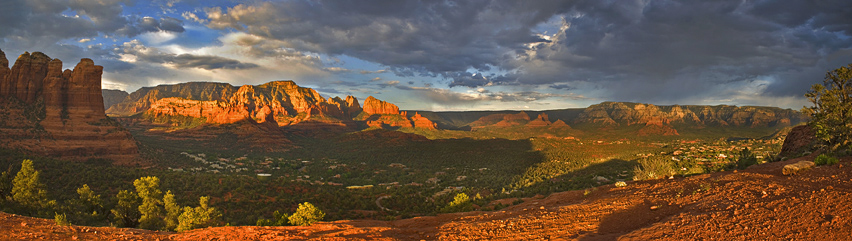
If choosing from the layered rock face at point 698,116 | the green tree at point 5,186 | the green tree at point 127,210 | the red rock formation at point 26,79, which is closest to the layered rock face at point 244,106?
the red rock formation at point 26,79

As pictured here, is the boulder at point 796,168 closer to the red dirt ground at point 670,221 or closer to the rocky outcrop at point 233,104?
the red dirt ground at point 670,221

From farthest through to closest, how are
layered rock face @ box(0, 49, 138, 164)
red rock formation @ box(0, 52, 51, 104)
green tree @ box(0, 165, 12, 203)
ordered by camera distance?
red rock formation @ box(0, 52, 51, 104), layered rock face @ box(0, 49, 138, 164), green tree @ box(0, 165, 12, 203)

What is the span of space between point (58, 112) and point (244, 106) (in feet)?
207

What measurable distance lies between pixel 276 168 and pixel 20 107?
3417 cm

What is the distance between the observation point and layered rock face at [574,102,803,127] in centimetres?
15438

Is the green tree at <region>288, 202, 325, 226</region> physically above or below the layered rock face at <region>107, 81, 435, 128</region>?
below

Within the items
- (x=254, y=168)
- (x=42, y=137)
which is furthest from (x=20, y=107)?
(x=254, y=168)

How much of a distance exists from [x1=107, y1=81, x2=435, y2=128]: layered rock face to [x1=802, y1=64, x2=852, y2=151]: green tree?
112m

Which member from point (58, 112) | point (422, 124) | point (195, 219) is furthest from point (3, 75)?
point (422, 124)

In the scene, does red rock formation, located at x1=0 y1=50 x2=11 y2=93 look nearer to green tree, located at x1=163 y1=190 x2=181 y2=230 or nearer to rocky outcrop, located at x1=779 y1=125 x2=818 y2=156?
green tree, located at x1=163 y1=190 x2=181 y2=230

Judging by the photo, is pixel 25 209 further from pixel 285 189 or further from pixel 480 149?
pixel 480 149

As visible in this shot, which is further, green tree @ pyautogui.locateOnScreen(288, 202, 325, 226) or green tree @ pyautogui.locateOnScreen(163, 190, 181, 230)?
green tree @ pyautogui.locateOnScreen(163, 190, 181, 230)

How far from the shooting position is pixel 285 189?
3962cm

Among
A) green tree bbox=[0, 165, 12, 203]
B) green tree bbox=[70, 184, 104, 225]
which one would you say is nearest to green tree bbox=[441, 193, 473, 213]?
green tree bbox=[70, 184, 104, 225]
